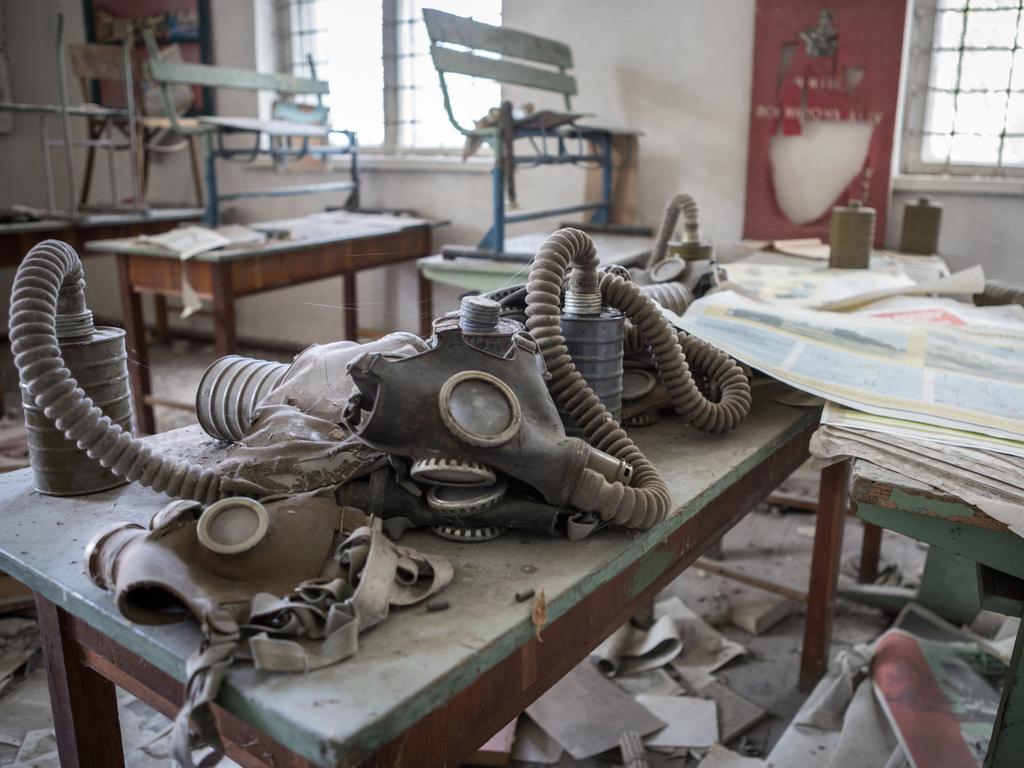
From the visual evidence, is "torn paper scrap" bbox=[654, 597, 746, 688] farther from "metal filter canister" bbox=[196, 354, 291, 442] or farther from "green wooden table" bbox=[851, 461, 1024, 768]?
"metal filter canister" bbox=[196, 354, 291, 442]

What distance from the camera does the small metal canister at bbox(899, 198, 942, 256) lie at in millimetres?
3004

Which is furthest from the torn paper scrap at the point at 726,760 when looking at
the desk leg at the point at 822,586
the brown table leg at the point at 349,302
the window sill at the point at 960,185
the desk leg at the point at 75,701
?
the window sill at the point at 960,185

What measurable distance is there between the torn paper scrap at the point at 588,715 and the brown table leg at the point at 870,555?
3.19 ft

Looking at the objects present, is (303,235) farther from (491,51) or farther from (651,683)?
(651,683)

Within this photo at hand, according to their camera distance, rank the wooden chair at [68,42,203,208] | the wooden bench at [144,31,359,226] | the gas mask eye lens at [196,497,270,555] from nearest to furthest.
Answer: the gas mask eye lens at [196,497,270,555], the wooden bench at [144,31,359,226], the wooden chair at [68,42,203,208]

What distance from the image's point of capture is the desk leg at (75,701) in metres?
0.87

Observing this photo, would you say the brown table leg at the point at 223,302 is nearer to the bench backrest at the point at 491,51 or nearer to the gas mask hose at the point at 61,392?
→ the bench backrest at the point at 491,51

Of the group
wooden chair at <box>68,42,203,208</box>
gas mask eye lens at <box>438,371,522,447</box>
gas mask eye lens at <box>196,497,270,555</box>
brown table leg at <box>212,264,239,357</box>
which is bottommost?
brown table leg at <box>212,264,239,357</box>

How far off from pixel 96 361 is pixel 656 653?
1.57m

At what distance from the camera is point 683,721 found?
182 centimetres

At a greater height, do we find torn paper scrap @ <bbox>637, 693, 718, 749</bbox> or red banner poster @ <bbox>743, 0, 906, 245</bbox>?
red banner poster @ <bbox>743, 0, 906, 245</bbox>

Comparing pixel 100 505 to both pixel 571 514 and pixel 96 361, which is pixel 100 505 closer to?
pixel 96 361

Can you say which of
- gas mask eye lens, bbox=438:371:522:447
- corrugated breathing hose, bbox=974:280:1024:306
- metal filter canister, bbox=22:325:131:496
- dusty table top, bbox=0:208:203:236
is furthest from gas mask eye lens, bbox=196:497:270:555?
dusty table top, bbox=0:208:203:236

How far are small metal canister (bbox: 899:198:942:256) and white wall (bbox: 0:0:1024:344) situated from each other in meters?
0.45
